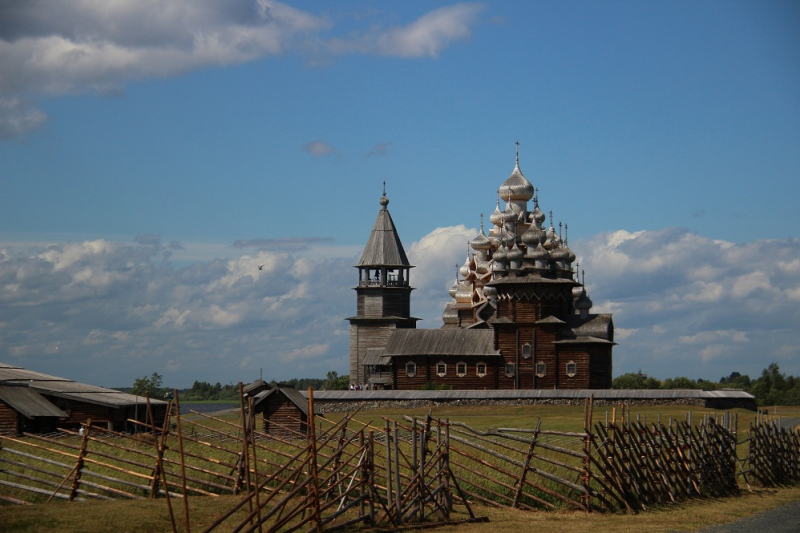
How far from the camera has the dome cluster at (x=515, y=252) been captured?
72.6 m

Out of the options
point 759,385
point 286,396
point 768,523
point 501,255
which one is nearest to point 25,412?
point 286,396

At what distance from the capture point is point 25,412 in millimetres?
40312

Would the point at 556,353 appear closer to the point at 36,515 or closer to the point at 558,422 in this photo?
the point at 558,422

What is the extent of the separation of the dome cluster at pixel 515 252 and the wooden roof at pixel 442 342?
351cm

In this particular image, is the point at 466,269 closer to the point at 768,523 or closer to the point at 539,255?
the point at 539,255

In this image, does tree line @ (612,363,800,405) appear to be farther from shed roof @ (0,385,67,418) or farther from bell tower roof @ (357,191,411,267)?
shed roof @ (0,385,67,418)

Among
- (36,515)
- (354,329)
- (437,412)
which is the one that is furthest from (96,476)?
(354,329)

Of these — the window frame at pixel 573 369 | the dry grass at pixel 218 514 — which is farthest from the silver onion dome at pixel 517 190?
the dry grass at pixel 218 514

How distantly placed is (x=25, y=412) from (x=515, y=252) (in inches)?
1519

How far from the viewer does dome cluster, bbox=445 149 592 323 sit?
72.6 meters

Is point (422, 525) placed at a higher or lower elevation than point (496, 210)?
lower

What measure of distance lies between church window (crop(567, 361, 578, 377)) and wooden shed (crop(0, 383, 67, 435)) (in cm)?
3468

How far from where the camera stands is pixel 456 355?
233 ft

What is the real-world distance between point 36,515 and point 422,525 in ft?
23.6
